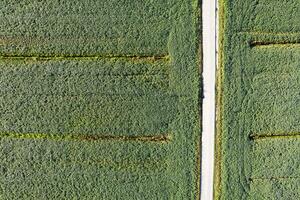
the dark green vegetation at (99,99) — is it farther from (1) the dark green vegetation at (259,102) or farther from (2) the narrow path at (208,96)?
(1) the dark green vegetation at (259,102)

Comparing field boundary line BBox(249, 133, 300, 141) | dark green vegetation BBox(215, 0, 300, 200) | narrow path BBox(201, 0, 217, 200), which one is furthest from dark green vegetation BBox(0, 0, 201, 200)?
field boundary line BBox(249, 133, 300, 141)

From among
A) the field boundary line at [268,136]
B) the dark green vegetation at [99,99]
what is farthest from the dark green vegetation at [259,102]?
the dark green vegetation at [99,99]

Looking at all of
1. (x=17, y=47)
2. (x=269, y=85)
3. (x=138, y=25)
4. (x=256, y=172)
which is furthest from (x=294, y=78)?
(x=17, y=47)

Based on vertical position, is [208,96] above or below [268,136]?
above

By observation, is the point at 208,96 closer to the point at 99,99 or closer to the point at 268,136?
the point at 268,136

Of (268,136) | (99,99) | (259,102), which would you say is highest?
(259,102)

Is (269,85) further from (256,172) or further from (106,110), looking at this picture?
(106,110)

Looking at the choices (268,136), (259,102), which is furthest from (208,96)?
(268,136)
